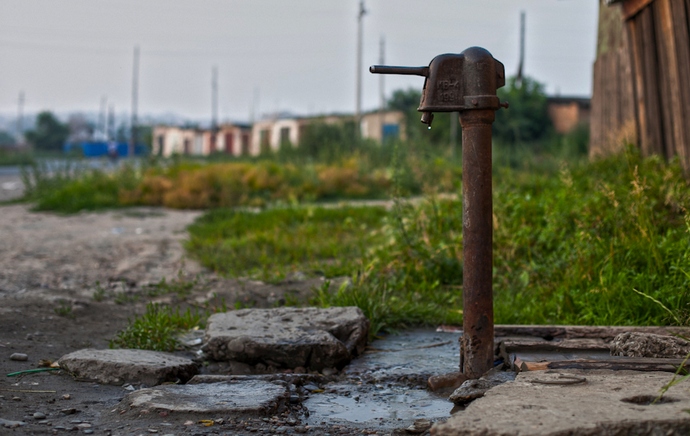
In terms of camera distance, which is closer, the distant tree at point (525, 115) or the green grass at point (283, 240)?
the green grass at point (283, 240)

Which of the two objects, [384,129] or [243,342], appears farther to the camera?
[384,129]

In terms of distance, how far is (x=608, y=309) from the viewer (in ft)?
12.6

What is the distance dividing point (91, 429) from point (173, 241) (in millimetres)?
5314

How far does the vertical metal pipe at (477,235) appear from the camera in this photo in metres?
2.98

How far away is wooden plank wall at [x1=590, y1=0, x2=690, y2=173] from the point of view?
557 centimetres

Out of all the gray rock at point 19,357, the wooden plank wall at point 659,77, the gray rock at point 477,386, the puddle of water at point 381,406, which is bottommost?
the puddle of water at point 381,406

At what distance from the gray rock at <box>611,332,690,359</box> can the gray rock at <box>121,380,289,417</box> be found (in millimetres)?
1448

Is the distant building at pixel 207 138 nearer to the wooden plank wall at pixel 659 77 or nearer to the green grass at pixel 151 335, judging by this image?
the wooden plank wall at pixel 659 77

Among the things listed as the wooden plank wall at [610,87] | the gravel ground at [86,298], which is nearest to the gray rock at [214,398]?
the gravel ground at [86,298]

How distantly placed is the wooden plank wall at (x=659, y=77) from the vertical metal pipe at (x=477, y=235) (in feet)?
10.8

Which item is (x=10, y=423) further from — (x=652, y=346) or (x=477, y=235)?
(x=652, y=346)

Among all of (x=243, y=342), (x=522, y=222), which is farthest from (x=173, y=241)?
(x=243, y=342)

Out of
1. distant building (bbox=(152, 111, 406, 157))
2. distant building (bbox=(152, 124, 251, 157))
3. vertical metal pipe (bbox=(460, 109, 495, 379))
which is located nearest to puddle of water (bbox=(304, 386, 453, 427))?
vertical metal pipe (bbox=(460, 109, 495, 379))

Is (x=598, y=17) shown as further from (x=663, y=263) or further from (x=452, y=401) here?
(x=452, y=401)
